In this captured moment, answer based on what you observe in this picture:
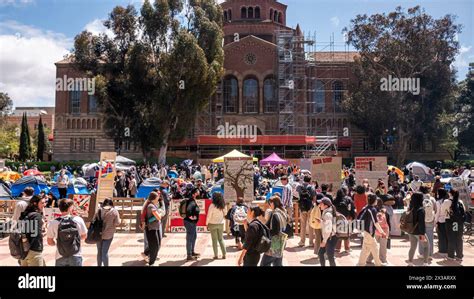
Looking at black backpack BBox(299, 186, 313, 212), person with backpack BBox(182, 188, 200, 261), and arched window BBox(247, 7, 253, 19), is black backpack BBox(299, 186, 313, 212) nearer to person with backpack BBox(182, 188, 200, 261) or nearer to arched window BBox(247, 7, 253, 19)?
person with backpack BBox(182, 188, 200, 261)

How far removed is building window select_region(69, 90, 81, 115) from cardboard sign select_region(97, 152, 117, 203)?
44.5m

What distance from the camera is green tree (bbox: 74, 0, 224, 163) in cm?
3656

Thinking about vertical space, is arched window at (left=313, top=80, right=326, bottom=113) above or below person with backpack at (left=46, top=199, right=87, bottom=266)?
above

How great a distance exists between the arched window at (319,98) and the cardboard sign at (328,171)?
128ft

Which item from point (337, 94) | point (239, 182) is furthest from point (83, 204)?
point (337, 94)

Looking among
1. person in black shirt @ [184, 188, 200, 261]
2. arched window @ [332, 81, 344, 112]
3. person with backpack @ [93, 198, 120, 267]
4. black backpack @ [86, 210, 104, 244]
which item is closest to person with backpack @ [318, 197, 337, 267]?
person in black shirt @ [184, 188, 200, 261]

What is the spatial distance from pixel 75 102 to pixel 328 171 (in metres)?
49.6

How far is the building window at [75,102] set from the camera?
55.2m

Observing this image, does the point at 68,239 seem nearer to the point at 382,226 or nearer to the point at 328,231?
the point at 328,231

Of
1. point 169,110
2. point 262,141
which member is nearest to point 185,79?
point 169,110

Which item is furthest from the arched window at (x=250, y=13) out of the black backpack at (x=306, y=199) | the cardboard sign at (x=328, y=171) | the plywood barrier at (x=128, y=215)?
the black backpack at (x=306, y=199)

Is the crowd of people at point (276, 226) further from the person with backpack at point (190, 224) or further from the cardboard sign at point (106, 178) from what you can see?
the cardboard sign at point (106, 178)

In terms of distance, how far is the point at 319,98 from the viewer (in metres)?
52.1
